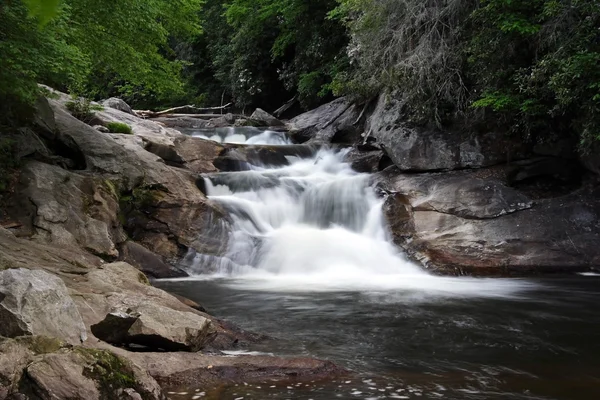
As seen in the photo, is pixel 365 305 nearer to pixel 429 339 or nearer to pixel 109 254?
pixel 429 339

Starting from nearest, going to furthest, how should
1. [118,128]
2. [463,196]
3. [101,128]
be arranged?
[463,196] → [101,128] → [118,128]

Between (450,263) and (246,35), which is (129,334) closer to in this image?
(450,263)

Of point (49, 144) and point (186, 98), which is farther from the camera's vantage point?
point (186, 98)

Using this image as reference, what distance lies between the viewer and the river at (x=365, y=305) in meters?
4.79

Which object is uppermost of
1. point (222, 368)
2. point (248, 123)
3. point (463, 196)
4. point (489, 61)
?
point (248, 123)

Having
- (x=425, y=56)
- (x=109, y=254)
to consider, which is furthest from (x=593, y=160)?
(x=109, y=254)

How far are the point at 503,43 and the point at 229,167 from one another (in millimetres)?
8141

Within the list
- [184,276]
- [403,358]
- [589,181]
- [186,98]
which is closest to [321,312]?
[403,358]

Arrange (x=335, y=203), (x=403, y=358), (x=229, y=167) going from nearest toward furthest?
(x=403, y=358), (x=335, y=203), (x=229, y=167)

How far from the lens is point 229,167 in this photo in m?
16.1

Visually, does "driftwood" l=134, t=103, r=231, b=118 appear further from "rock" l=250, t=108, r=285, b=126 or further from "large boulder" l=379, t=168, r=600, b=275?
"large boulder" l=379, t=168, r=600, b=275

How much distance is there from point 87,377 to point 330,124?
57.3 ft

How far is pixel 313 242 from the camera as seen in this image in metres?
12.7

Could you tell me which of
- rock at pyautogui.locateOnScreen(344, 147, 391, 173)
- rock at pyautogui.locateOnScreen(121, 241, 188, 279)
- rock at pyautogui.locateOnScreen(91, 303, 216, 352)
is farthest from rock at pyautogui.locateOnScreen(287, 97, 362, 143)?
rock at pyautogui.locateOnScreen(91, 303, 216, 352)
